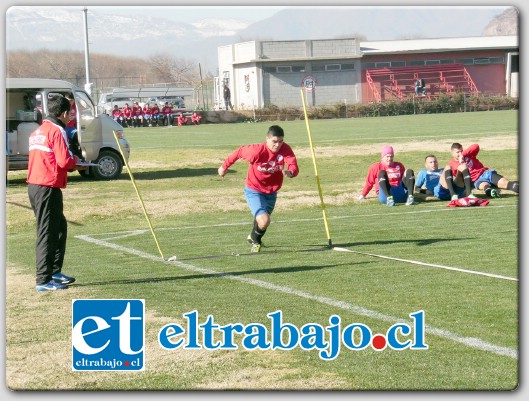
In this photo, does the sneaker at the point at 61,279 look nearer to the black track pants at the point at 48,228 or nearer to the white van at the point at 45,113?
the black track pants at the point at 48,228

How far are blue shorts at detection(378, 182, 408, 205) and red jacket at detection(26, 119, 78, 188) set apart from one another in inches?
406

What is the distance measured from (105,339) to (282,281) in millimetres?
3997

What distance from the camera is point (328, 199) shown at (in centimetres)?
2166

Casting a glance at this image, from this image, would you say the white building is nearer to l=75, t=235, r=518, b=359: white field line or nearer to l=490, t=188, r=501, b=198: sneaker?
l=490, t=188, r=501, b=198: sneaker

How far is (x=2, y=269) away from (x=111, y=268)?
181 inches

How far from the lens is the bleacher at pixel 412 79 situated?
72.2 metres

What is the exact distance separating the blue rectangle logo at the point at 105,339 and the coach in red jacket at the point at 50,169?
3.02 metres

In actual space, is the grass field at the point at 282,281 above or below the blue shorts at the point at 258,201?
below

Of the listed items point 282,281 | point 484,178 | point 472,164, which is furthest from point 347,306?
point 472,164

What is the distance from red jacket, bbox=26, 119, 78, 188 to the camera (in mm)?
10484

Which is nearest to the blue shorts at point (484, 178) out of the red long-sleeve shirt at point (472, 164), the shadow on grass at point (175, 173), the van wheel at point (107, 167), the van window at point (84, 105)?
the red long-sleeve shirt at point (472, 164)

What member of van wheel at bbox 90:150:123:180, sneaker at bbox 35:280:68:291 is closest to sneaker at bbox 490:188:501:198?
van wheel at bbox 90:150:123:180

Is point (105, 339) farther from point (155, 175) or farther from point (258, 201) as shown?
point (155, 175)

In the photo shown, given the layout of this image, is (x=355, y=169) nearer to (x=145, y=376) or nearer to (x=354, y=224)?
(x=354, y=224)
